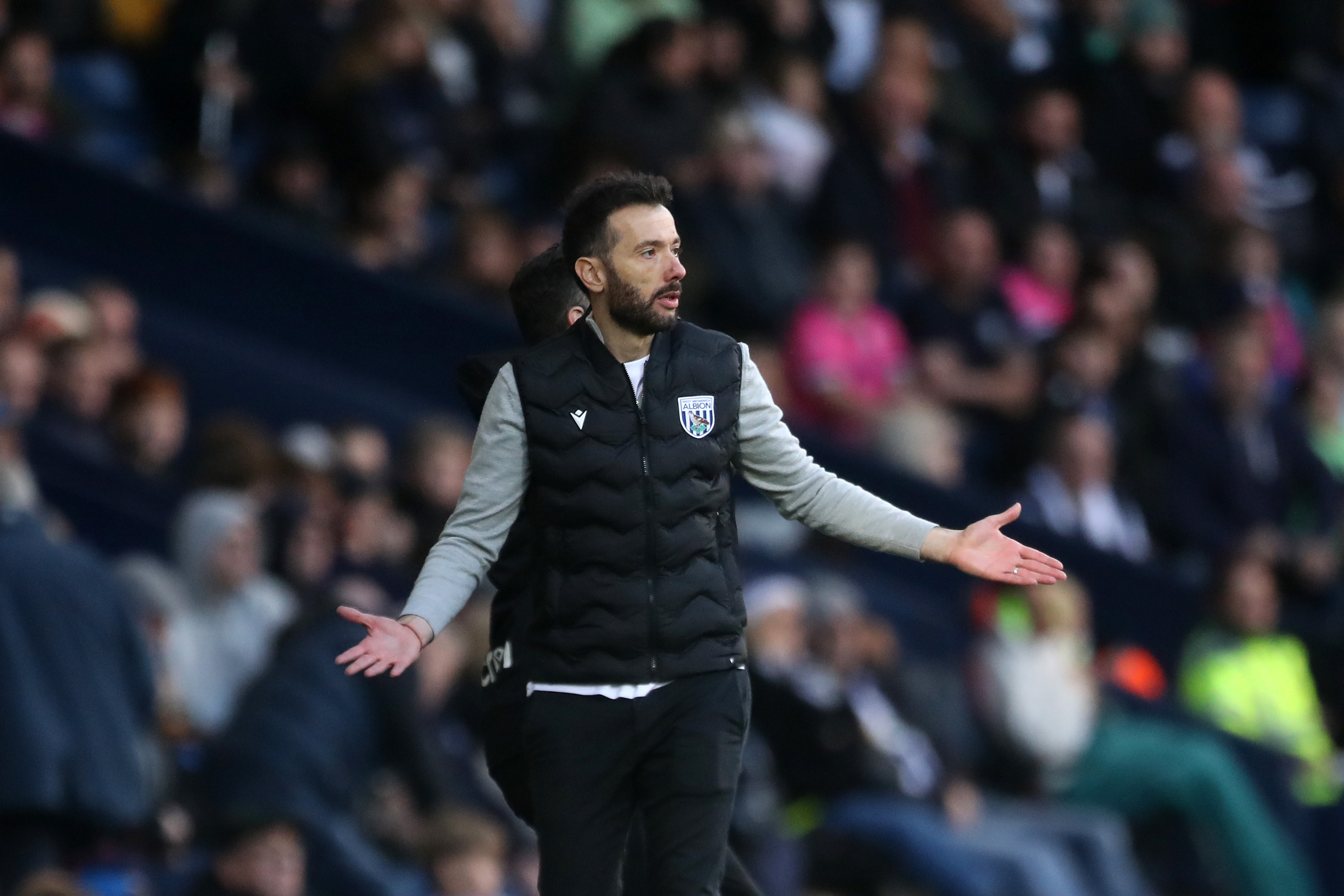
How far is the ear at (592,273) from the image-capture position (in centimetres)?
435

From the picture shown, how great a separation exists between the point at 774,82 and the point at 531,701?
7834mm

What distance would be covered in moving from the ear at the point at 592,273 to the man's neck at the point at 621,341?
0.04m

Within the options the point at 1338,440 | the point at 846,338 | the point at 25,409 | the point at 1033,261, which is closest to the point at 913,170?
the point at 1033,261

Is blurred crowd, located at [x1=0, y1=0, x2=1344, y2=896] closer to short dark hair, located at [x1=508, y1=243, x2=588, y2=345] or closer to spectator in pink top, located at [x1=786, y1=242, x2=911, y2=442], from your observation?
spectator in pink top, located at [x1=786, y1=242, x2=911, y2=442]

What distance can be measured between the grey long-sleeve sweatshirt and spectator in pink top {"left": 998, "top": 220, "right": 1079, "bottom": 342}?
7.15 m

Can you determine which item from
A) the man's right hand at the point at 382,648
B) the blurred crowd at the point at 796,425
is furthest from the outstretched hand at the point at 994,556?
the blurred crowd at the point at 796,425

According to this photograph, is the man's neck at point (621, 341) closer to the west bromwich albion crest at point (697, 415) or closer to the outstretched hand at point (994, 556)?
the west bromwich albion crest at point (697, 415)

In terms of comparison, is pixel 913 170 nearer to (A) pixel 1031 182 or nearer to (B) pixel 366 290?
(A) pixel 1031 182

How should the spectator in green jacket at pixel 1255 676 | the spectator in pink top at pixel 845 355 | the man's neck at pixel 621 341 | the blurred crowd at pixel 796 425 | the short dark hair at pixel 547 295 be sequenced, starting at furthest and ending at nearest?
the spectator in pink top at pixel 845 355 < the spectator in green jacket at pixel 1255 676 < the blurred crowd at pixel 796 425 < the short dark hair at pixel 547 295 < the man's neck at pixel 621 341

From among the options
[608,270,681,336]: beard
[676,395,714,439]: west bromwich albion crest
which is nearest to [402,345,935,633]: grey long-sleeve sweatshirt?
[676,395,714,439]: west bromwich albion crest

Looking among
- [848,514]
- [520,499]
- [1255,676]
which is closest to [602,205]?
[520,499]

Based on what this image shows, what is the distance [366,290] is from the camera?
10195 mm

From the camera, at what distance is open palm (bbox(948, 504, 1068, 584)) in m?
4.26

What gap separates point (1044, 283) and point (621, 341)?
7.56 m
